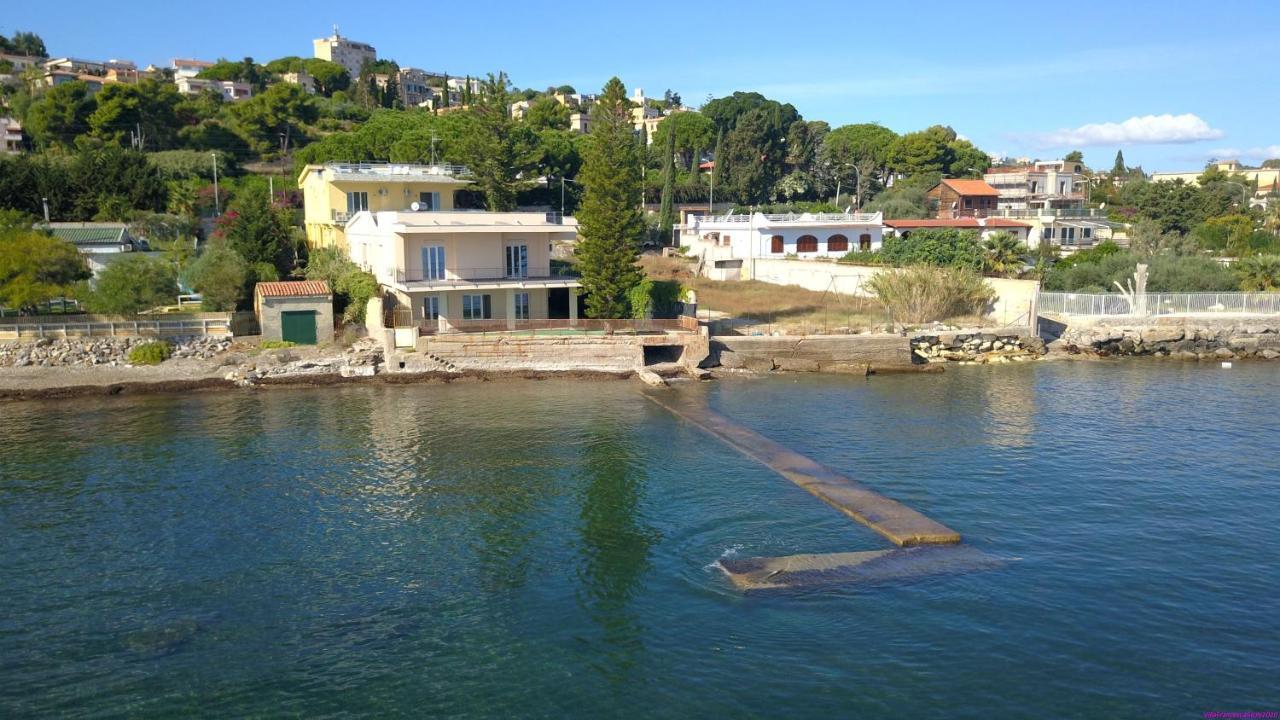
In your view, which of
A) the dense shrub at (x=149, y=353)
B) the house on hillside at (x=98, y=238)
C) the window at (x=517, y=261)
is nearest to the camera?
the dense shrub at (x=149, y=353)

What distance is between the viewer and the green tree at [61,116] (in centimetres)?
7725

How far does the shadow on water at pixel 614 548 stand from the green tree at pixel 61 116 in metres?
72.4

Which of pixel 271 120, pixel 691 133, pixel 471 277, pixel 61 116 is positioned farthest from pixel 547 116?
pixel 471 277

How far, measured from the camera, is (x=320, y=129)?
96125mm

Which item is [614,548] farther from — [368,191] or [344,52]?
[344,52]

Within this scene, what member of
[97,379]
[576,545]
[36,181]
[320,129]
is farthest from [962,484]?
[320,129]

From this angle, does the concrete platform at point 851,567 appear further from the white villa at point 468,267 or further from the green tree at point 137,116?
the green tree at point 137,116

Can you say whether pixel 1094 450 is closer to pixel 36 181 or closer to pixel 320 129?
pixel 36 181

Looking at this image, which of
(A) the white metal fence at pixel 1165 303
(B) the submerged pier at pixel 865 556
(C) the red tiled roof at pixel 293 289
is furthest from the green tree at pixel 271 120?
(B) the submerged pier at pixel 865 556

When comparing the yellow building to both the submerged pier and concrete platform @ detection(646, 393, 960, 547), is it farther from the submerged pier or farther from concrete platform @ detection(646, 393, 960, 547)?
the submerged pier

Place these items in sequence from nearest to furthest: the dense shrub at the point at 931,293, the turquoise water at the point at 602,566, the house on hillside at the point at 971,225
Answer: the turquoise water at the point at 602,566
the dense shrub at the point at 931,293
the house on hillside at the point at 971,225

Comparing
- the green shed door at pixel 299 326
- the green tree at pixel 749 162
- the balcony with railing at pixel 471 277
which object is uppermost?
the green tree at pixel 749 162

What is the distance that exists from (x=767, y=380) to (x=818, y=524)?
16076 millimetres

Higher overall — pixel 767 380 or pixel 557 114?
pixel 557 114
